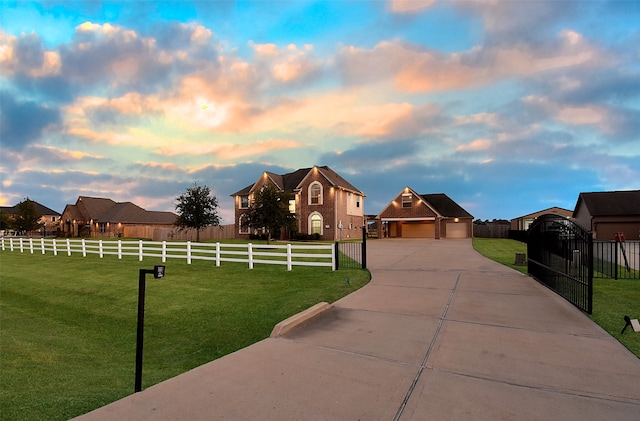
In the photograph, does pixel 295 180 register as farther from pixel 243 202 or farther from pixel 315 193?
pixel 243 202

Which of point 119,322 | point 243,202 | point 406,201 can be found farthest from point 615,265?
point 243,202

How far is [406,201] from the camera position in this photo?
43.8 metres

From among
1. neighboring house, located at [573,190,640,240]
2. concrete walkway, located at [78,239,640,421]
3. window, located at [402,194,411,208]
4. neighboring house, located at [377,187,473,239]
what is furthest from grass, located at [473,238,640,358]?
window, located at [402,194,411,208]

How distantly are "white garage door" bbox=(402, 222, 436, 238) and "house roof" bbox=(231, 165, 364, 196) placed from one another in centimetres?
798

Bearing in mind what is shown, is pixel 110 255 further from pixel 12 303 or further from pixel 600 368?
pixel 600 368

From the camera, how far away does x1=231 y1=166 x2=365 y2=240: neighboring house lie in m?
38.3

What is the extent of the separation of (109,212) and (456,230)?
2078 inches

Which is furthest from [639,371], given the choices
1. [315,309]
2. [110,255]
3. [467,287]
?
[110,255]

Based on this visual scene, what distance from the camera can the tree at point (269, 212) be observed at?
28609 millimetres

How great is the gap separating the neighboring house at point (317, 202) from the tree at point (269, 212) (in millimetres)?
6706

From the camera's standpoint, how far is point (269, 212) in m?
28.5

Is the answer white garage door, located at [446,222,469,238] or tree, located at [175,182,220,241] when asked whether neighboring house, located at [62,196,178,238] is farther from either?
white garage door, located at [446,222,469,238]

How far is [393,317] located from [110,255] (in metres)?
20.5

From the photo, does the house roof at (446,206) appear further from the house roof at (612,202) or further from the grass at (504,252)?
the grass at (504,252)
